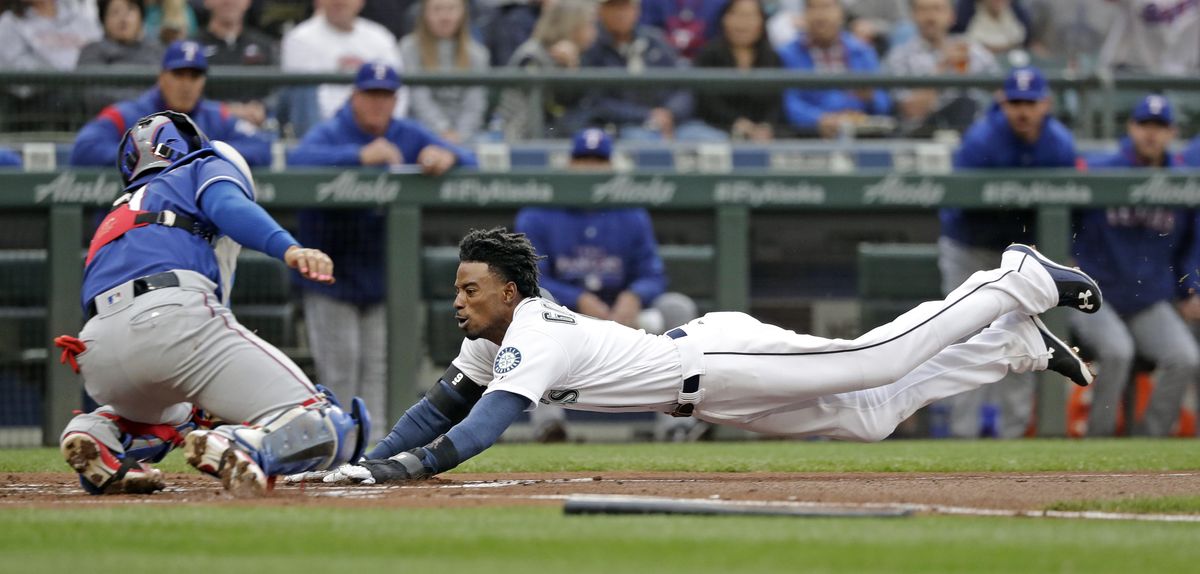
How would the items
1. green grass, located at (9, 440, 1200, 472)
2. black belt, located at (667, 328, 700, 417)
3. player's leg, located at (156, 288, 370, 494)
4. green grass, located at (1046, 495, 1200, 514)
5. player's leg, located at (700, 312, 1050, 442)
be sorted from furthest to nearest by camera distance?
green grass, located at (9, 440, 1200, 472), player's leg, located at (700, 312, 1050, 442), black belt, located at (667, 328, 700, 417), player's leg, located at (156, 288, 370, 494), green grass, located at (1046, 495, 1200, 514)

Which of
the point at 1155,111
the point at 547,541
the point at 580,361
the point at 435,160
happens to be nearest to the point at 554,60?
the point at 435,160

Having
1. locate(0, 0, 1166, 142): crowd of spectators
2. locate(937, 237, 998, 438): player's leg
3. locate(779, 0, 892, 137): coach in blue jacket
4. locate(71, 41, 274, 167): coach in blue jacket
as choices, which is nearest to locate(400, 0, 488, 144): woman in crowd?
locate(0, 0, 1166, 142): crowd of spectators

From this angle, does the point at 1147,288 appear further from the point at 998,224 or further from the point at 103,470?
the point at 103,470

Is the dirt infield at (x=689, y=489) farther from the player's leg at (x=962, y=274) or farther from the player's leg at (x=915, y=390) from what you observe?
the player's leg at (x=962, y=274)

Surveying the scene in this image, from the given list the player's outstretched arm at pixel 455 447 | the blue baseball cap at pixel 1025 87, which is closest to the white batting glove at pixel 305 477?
the player's outstretched arm at pixel 455 447

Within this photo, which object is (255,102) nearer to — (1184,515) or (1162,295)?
(1162,295)

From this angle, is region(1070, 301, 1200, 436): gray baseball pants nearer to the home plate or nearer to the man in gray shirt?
the man in gray shirt
